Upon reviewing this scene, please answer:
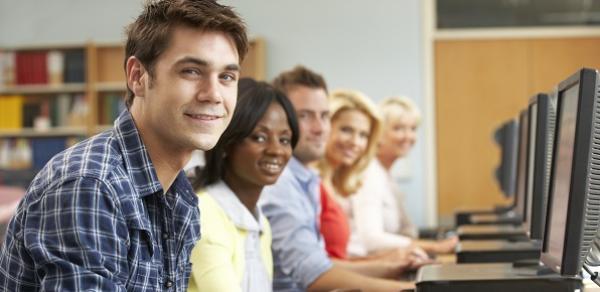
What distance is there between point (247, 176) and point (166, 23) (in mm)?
881

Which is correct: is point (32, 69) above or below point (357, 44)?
below

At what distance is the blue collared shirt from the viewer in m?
2.89

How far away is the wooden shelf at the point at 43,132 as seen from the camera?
8.55 m

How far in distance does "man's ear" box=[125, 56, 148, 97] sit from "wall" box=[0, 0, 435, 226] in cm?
670

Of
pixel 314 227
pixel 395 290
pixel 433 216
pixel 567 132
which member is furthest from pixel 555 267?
pixel 433 216

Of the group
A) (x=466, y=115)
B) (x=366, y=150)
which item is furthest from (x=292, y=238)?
(x=466, y=115)

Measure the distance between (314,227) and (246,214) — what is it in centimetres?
76

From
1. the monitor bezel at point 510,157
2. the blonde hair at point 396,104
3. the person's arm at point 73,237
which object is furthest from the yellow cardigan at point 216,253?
the blonde hair at point 396,104

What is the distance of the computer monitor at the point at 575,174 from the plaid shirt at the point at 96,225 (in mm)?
663

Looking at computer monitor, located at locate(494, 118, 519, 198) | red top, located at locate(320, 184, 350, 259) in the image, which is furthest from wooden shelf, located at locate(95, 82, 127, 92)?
red top, located at locate(320, 184, 350, 259)

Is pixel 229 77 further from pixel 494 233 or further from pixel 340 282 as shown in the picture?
pixel 494 233

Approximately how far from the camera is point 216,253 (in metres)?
2.21

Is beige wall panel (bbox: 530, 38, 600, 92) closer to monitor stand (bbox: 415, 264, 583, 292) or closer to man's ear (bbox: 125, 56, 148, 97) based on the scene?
monitor stand (bbox: 415, 264, 583, 292)

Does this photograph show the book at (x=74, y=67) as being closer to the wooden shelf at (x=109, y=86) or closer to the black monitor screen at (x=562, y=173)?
the wooden shelf at (x=109, y=86)
